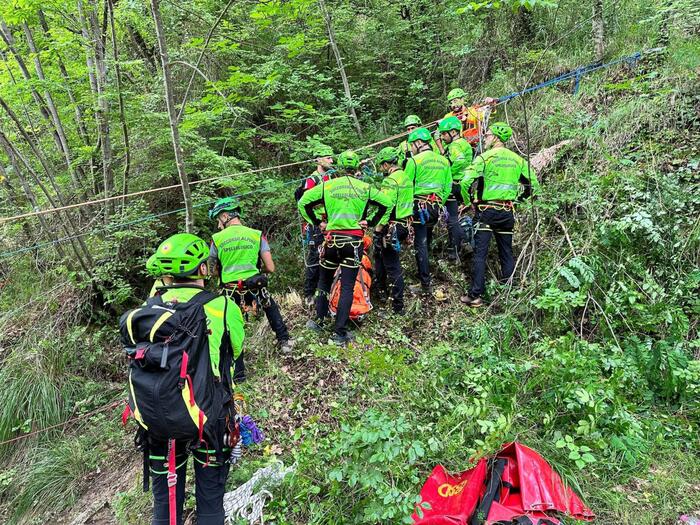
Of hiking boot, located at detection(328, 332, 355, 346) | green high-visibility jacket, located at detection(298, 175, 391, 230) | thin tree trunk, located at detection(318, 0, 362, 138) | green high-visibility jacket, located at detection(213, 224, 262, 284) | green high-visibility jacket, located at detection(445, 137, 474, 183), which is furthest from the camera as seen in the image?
thin tree trunk, located at detection(318, 0, 362, 138)

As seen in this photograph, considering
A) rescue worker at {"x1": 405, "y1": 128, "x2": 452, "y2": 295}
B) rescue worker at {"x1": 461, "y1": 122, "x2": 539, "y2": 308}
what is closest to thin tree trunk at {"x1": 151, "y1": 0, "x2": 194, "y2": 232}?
rescue worker at {"x1": 405, "y1": 128, "x2": 452, "y2": 295}

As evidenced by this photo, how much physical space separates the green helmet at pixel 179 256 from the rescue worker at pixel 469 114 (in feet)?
19.7

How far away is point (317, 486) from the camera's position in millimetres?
3391

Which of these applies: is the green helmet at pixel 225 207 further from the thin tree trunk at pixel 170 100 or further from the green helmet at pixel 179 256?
the green helmet at pixel 179 256

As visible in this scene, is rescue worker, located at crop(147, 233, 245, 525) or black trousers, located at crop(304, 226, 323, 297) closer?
rescue worker, located at crop(147, 233, 245, 525)

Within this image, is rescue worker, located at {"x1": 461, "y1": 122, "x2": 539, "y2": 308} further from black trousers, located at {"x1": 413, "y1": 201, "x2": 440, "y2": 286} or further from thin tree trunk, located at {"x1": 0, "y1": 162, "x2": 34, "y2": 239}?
thin tree trunk, located at {"x1": 0, "y1": 162, "x2": 34, "y2": 239}

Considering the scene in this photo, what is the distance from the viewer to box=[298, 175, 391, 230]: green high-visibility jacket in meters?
5.16

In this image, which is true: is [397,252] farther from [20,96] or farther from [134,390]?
[20,96]

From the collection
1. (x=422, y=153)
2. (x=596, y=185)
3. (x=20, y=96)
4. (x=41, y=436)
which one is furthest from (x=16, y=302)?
(x=596, y=185)

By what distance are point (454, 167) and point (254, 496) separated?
5420mm

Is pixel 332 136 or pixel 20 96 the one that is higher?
pixel 20 96

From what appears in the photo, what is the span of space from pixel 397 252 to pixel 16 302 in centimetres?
647

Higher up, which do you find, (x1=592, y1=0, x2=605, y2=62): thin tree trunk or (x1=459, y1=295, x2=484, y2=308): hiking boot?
(x1=592, y1=0, x2=605, y2=62): thin tree trunk

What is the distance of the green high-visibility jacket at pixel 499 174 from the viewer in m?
5.57
